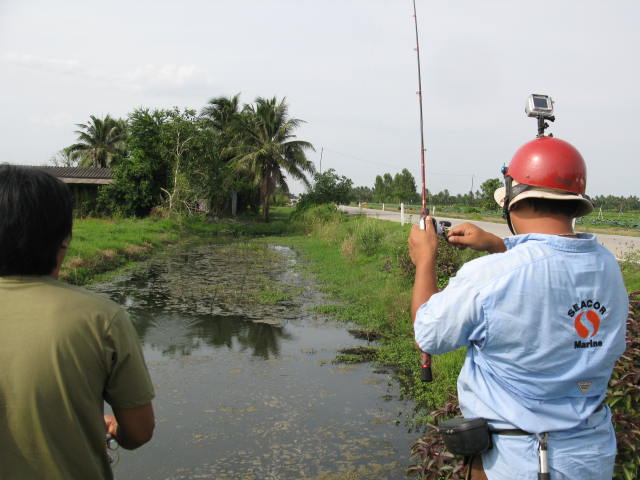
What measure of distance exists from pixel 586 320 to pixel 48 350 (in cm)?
153

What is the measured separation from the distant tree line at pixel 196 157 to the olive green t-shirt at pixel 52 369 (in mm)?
22819

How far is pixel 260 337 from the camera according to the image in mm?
7266

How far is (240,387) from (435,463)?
2988mm

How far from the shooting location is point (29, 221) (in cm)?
137

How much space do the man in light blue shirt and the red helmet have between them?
3 cm

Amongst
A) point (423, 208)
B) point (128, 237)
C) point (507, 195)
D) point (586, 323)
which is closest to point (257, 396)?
point (423, 208)

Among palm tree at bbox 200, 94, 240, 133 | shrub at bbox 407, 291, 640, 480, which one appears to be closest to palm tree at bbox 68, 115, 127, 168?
palm tree at bbox 200, 94, 240, 133

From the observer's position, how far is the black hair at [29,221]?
136 centimetres

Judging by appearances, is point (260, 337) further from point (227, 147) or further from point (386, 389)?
point (227, 147)

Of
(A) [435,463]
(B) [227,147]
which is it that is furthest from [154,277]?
(B) [227,147]

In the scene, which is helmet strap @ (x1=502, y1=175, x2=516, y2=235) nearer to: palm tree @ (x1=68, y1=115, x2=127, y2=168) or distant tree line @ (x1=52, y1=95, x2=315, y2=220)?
distant tree line @ (x1=52, y1=95, x2=315, y2=220)

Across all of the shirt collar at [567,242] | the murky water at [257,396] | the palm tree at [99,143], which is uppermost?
the palm tree at [99,143]

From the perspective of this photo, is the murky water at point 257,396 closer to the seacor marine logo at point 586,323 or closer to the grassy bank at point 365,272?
the grassy bank at point 365,272

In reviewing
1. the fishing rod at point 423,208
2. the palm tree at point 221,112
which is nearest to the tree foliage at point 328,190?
the palm tree at point 221,112
